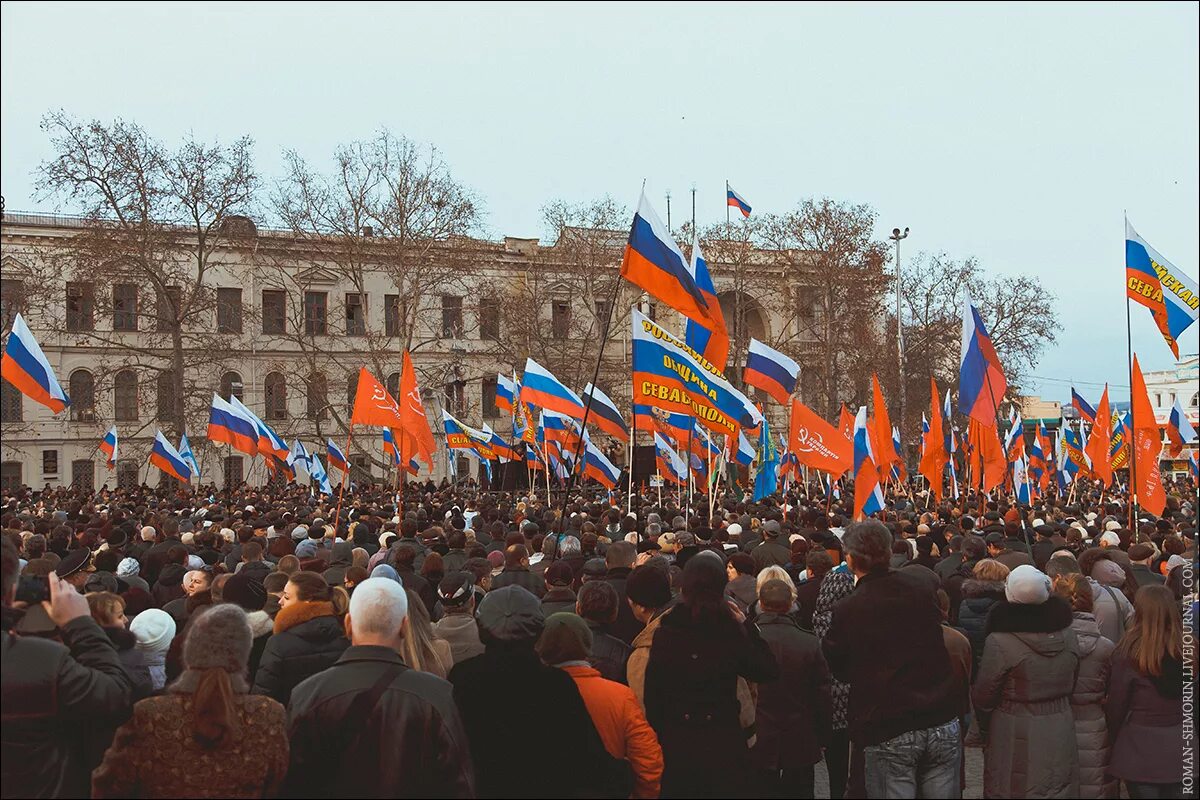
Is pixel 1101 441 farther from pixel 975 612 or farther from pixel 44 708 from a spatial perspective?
pixel 44 708

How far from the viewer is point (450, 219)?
1709 inches

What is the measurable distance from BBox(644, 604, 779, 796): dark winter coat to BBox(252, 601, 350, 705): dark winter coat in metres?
1.44

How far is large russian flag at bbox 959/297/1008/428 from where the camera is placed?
11383 mm

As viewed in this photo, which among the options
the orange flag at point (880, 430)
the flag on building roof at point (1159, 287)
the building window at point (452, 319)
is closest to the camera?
the flag on building roof at point (1159, 287)

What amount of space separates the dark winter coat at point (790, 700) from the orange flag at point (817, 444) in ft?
25.8

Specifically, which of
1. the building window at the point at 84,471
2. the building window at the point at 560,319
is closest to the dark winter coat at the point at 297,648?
the building window at the point at 560,319

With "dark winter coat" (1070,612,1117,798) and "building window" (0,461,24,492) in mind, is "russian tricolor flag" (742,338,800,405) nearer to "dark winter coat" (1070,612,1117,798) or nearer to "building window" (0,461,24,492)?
"dark winter coat" (1070,612,1117,798)

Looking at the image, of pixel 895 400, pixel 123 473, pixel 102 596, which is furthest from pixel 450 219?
pixel 102 596

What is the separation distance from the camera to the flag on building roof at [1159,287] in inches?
493

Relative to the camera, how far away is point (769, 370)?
610 inches

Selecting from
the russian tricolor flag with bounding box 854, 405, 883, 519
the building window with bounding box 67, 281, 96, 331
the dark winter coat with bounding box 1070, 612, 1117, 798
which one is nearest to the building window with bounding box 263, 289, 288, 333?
the building window with bounding box 67, 281, 96, 331

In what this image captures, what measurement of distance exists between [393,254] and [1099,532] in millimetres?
35384

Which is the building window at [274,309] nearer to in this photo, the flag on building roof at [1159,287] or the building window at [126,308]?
the building window at [126,308]

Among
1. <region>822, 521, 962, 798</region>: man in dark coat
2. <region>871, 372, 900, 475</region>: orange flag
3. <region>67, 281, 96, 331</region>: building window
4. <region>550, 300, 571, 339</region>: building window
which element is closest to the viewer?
<region>822, 521, 962, 798</region>: man in dark coat
